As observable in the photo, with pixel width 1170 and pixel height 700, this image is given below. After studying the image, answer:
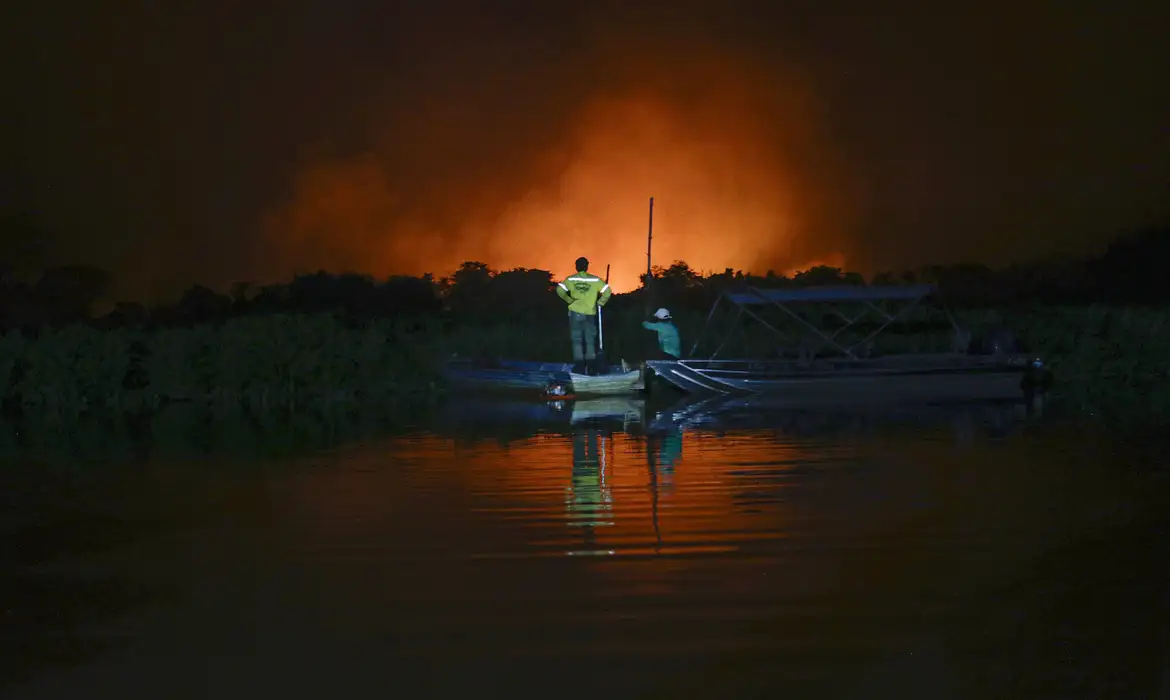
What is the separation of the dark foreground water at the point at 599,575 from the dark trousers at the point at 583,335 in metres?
8.29

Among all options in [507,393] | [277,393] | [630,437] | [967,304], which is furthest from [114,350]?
[967,304]

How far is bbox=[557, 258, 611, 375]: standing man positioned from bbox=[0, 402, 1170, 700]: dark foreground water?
25.3 ft

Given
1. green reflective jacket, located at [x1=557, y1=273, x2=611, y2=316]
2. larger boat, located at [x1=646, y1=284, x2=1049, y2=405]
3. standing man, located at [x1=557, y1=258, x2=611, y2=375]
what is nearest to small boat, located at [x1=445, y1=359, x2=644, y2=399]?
standing man, located at [x1=557, y1=258, x2=611, y2=375]

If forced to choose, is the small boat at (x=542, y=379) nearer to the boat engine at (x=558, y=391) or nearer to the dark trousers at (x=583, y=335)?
the boat engine at (x=558, y=391)

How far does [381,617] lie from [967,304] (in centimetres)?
4037

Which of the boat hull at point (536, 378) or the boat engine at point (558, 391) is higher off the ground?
the boat hull at point (536, 378)

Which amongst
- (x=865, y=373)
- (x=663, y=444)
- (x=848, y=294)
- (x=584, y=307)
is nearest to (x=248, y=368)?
(x=584, y=307)

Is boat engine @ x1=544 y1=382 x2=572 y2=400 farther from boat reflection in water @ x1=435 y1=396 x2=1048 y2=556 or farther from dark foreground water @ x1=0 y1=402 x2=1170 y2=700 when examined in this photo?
dark foreground water @ x1=0 y1=402 x2=1170 y2=700

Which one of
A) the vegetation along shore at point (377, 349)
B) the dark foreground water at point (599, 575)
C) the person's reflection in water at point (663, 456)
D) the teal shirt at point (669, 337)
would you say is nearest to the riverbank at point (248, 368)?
the vegetation along shore at point (377, 349)

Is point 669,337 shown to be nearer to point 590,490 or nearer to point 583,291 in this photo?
point 583,291

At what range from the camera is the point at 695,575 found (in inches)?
282

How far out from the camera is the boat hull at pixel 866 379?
821 inches

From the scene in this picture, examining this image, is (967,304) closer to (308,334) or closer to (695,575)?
(308,334)

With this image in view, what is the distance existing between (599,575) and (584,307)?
14.2m
